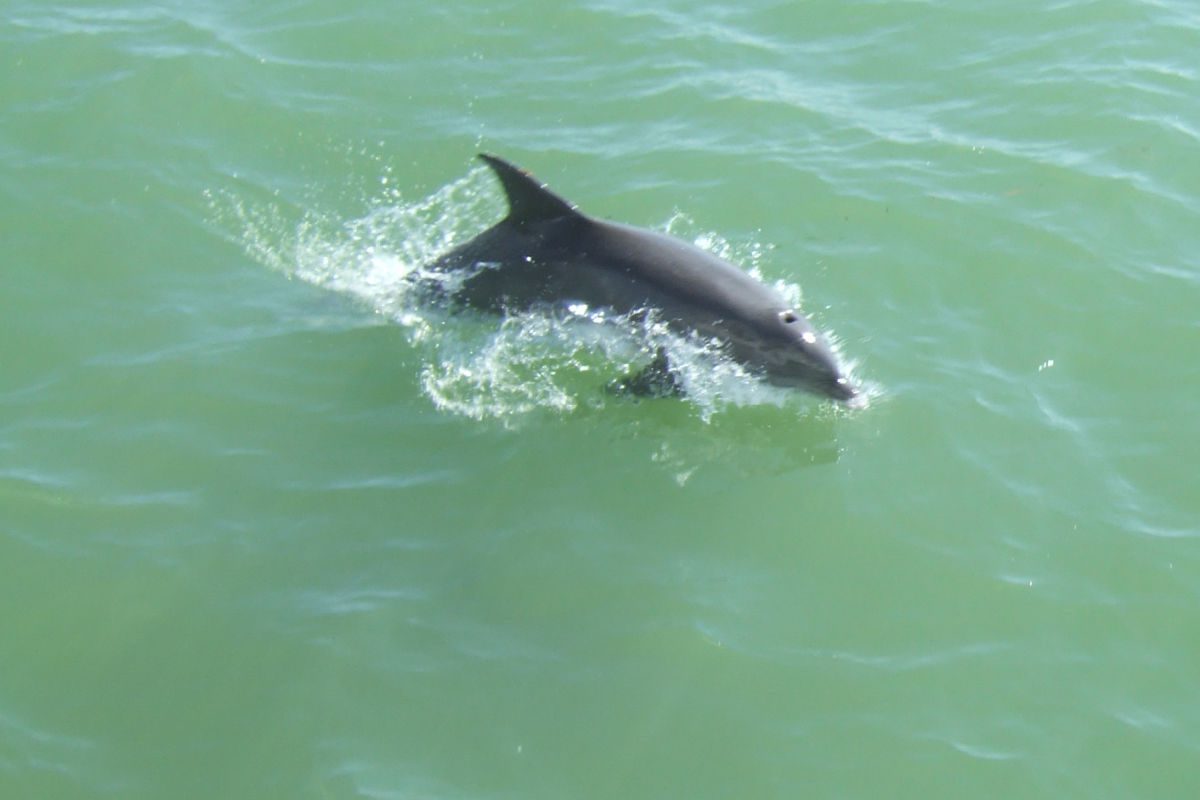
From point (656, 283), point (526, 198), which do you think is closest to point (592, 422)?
point (656, 283)

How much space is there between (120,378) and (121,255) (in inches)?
63.0

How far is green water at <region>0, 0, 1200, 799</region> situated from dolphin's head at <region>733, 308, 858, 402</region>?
0.20 m

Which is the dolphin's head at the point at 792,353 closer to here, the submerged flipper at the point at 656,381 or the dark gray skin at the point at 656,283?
the dark gray skin at the point at 656,283

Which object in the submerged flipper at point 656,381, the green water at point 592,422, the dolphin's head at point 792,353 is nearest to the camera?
the green water at point 592,422

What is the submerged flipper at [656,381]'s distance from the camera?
9797mm

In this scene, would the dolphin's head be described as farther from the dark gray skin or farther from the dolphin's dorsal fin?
the dolphin's dorsal fin

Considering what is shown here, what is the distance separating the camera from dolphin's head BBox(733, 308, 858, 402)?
955cm

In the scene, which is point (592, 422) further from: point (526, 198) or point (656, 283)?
point (526, 198)

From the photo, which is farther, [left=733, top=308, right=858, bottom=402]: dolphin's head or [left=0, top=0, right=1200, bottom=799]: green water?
[left=733, top=308, right=858, bottom=402]: dolphin's head

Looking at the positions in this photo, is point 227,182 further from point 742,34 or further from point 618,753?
point 618,753

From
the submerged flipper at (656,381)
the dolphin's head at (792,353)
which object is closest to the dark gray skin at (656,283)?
→ the dolphin's head at (792,353)

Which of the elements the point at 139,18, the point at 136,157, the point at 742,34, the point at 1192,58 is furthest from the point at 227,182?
the point at 1192,58

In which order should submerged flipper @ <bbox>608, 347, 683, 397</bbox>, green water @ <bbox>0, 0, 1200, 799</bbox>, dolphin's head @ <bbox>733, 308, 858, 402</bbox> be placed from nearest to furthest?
1. green water @ <bbox>0, 0, 1200, 799</bbox>
2. dolphin's head @ <bbox>733, 308, 858, 402</bbox>
3. submerged flipper @ <bbox>608, 347, 683, 397</bbox>

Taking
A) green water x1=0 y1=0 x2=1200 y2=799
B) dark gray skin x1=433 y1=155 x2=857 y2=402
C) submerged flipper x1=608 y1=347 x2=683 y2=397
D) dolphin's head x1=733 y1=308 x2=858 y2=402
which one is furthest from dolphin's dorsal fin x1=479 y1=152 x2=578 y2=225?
dolphin's head x1=733 y1=308 x2=858 y2=402
